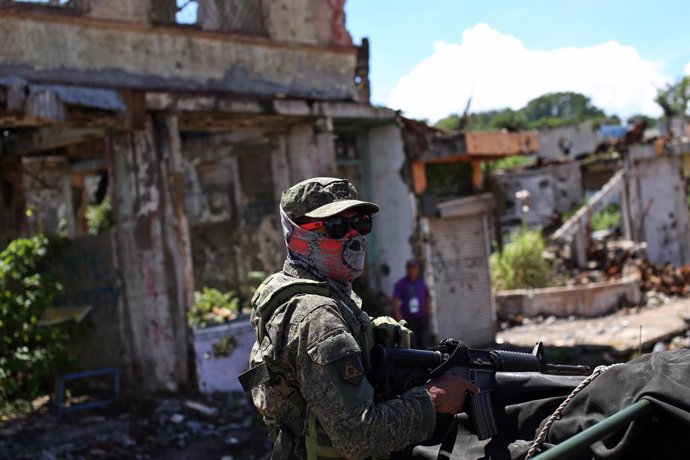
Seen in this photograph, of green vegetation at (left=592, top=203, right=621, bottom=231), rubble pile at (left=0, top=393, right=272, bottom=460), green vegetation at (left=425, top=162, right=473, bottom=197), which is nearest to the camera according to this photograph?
rubble pile at (left=0, top=393, right=272, bottom=460)

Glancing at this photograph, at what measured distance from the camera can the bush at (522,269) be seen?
640 inches

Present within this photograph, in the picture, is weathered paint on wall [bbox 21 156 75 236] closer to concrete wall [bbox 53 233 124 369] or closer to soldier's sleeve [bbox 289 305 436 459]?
concrete wall [bbox 53 233 124 369]

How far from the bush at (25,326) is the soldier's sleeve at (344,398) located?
19.4 feet

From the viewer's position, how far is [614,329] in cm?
1289

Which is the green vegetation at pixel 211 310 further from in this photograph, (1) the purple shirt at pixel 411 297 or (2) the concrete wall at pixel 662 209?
(2) the concrete wall at pixel 662 209

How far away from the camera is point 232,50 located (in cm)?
957

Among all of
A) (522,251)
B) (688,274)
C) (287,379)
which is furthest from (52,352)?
(688,274)

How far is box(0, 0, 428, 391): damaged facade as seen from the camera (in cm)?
819

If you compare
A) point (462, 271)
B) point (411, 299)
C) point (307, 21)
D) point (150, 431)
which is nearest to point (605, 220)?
point (462, 271)

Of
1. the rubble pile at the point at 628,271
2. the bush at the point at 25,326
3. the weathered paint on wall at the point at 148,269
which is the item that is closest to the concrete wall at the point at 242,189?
the weathered paint on wall at the point at 148,269

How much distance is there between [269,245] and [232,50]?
2.91m

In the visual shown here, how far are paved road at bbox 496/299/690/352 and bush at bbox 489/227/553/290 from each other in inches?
61.0

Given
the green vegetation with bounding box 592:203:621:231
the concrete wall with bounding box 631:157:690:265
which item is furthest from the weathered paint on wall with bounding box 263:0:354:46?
the green vegetation with bounding box 592:203:621:231

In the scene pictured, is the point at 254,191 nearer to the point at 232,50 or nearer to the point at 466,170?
the point at 232,50
